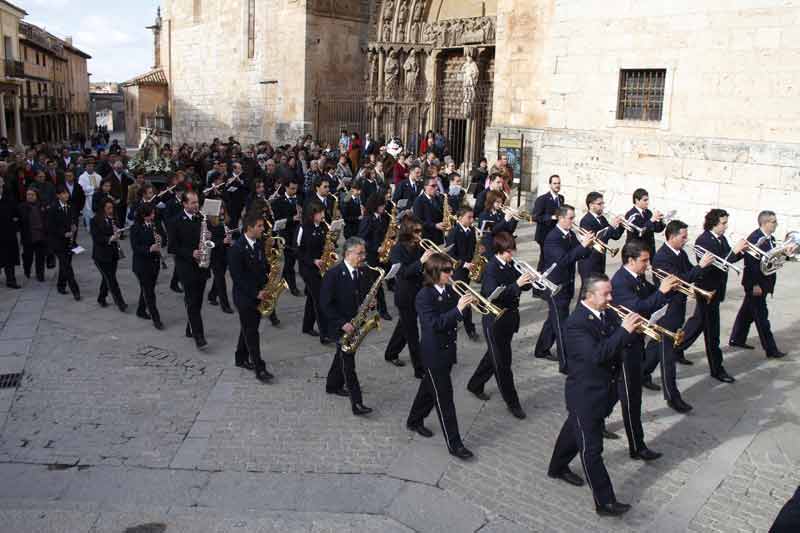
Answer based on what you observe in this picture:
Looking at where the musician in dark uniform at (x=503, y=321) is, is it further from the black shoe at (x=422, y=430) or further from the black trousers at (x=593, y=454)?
the black trousers at (x=593, y=454)

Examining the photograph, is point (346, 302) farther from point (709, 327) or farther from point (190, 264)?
point (709, 327)

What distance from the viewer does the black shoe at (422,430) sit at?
6180mm

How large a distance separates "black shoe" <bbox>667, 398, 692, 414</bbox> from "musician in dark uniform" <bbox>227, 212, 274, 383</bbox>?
13.3 ft

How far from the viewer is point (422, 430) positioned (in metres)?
6.21

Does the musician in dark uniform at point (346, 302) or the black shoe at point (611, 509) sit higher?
the musician in dark uniform at point (346, 302)

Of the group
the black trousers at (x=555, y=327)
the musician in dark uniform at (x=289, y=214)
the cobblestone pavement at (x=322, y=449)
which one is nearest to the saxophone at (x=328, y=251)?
the cobblestone pavement at (x=322, y=449)

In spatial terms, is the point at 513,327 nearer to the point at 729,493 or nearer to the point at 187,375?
the point at 729,493

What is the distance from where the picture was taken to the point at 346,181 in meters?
14.5

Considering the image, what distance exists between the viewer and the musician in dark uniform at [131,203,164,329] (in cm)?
893

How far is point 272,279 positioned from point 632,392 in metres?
4.49

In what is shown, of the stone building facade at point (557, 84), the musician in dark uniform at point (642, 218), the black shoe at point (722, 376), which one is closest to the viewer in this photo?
the black shoe at point (722, 376)

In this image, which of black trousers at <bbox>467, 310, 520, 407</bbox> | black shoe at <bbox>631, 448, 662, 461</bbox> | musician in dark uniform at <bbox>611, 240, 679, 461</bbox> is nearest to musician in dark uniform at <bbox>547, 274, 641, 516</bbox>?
musician in dark uniform at <bbox>611, 240, 679, 461</bbox>

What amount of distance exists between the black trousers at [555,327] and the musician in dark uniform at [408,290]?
146 centimetres

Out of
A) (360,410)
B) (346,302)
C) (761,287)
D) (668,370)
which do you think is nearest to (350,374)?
(360,410)
